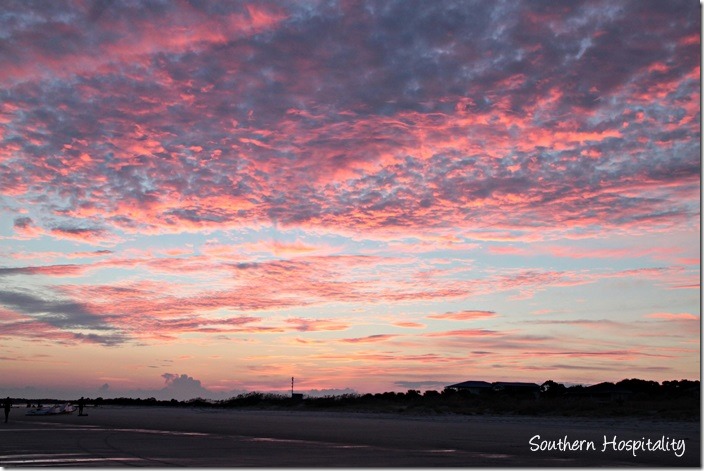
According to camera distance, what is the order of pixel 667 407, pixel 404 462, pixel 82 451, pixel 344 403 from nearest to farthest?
1. pixel 404 462
2. pixel 82 451
3. pixel 667 407
4. pixel 344 403

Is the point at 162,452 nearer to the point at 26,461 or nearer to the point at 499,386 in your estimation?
the point at 26,461

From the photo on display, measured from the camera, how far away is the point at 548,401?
68375mm

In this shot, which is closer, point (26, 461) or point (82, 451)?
point (26, 461)

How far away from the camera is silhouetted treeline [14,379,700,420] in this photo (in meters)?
53.2

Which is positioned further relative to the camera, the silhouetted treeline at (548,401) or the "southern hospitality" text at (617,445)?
the silhouetted treeline at (548,401)

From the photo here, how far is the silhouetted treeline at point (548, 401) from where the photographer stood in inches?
2093

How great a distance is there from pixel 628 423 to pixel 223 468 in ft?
110

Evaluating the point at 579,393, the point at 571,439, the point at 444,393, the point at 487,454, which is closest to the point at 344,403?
the point at 444,393

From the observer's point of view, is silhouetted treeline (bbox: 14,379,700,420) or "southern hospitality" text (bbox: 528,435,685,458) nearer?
"southern hospitality" text (bbox: 528,435,685,458)

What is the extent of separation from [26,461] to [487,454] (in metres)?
14.7

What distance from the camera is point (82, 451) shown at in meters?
24.2

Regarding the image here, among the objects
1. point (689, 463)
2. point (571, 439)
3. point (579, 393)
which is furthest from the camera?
point (579, 393)

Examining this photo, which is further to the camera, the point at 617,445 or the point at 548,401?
the point at 548,401

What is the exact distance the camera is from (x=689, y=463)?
2269 cm
